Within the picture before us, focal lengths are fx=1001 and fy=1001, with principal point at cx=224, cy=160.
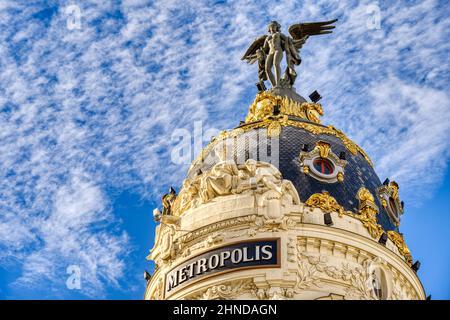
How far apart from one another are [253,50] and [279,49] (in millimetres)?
2361

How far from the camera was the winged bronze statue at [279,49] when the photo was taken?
47.5 meters

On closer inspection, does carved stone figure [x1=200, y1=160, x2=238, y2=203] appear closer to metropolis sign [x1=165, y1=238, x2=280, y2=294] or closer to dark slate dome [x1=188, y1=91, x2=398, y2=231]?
dark slate dome [x1=188, y1=91, x2=398, y2=231]

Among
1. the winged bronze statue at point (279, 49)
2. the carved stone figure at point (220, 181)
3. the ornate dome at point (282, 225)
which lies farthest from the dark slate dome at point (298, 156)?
the winged bronze statue at point (279, 49)

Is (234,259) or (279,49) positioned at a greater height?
(279,49)

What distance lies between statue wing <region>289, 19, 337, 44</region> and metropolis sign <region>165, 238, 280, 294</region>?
16543 mm

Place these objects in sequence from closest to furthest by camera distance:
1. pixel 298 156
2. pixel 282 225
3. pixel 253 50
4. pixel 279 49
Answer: pixel 282 225
pixel 298 156
pixel 279 49
pixel 253 50

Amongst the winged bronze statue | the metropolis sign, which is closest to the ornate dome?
the metropolis sign

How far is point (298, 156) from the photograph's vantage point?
40.4 m

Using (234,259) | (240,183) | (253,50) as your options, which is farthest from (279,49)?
(234,259)

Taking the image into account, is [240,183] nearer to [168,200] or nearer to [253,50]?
[168,200]

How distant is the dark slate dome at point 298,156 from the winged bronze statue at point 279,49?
4.83 meters

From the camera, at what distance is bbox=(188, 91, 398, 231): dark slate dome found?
129 ft
